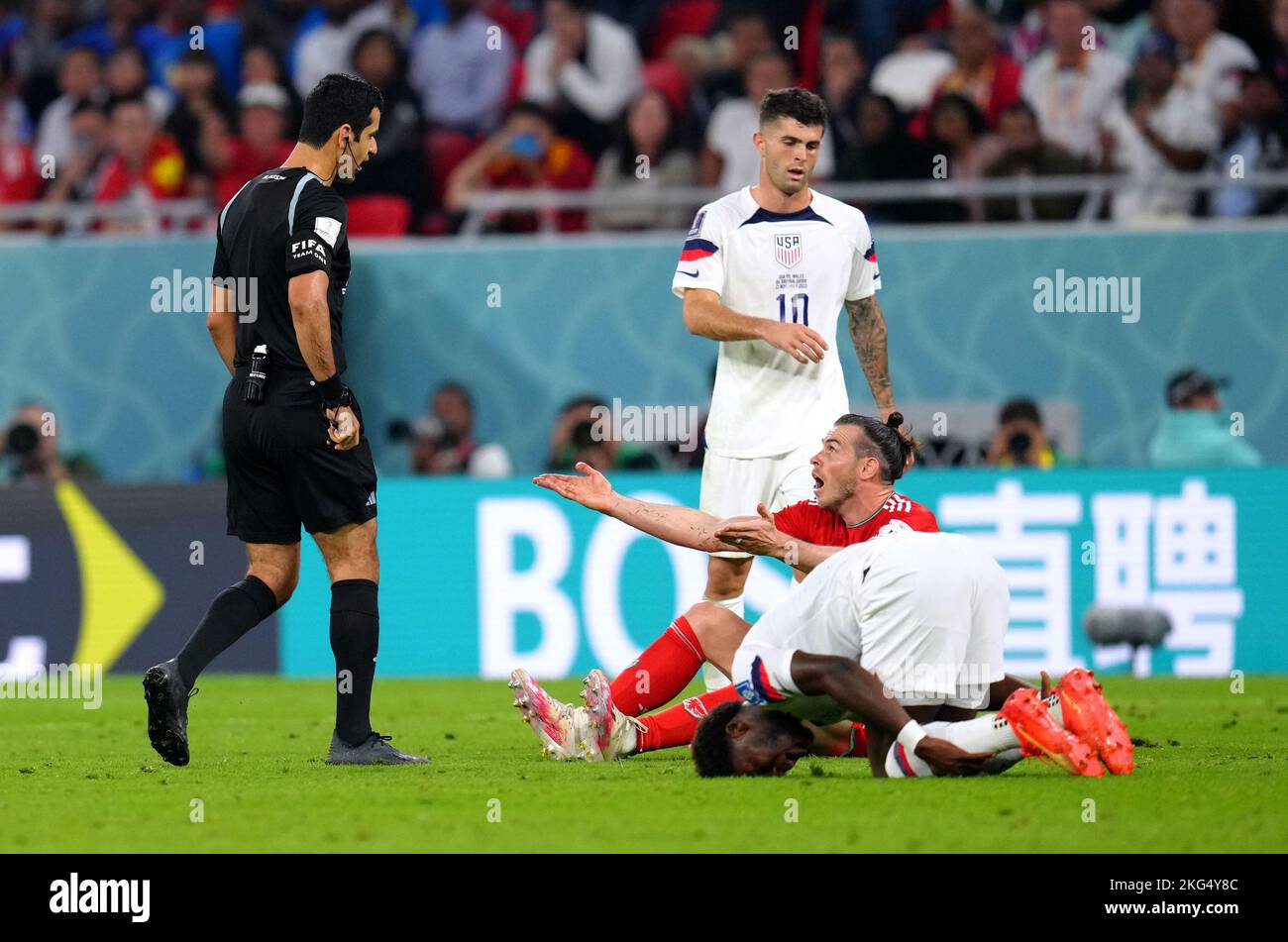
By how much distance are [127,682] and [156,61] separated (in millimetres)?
6550

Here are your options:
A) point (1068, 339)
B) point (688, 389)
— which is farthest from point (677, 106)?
point (1068, 339)

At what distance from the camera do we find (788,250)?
7.48 metres

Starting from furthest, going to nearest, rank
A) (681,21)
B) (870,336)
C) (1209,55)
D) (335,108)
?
(681,21) < (1209,55) < (870,336) < (335,108)

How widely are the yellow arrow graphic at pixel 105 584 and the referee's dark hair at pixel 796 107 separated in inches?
225

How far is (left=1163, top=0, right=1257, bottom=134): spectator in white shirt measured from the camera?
42.7 ft

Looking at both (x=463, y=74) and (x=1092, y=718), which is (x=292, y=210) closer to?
(x=1092, y=718)

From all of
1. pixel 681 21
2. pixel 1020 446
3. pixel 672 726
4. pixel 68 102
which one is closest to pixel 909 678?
pixel 672 726

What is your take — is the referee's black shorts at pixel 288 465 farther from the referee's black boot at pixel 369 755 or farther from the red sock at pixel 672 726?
the red sock at pixel 672 726

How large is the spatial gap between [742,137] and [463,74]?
7.52 ft

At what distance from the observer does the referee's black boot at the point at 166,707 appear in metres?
6.53

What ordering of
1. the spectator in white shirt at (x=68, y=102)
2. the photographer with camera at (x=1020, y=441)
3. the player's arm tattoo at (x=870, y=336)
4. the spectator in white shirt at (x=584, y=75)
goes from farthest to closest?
the spectator in white shirt at (x=68, y=102)
the spectator in white shirt at (x=584, y=75)
the photographer with camera at (x=1020, y=441)
the player's arm tattoo at (x=870, y=336)

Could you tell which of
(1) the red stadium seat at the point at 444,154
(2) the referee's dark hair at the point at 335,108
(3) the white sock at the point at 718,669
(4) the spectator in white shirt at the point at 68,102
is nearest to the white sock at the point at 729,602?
(3) the white sock at the point at 718,669

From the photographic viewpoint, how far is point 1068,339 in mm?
12859

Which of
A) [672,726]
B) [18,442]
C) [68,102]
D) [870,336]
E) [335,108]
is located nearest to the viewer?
[335,108]
